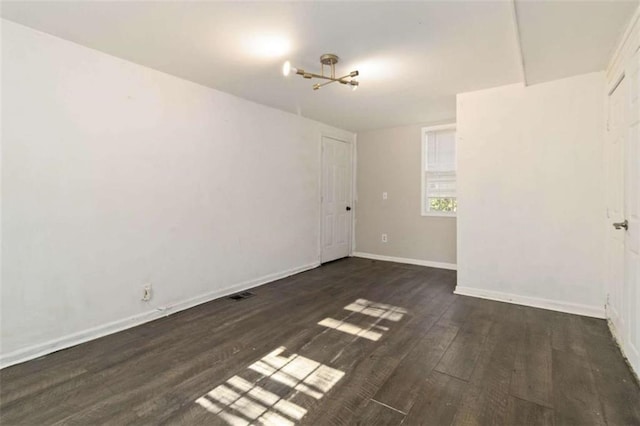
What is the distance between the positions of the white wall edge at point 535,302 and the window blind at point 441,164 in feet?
5.81

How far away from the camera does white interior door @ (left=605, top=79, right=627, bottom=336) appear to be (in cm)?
241

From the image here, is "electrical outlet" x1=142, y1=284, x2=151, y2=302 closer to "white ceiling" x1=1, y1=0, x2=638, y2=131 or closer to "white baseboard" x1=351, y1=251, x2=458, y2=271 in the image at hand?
"white ceiling" x1=1, y1=0, x2=638, y2=131

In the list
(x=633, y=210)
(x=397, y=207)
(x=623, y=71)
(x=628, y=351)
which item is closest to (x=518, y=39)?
(x=623, y=71)

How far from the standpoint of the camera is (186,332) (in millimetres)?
2674

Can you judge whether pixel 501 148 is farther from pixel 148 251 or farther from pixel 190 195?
pixel 148 251

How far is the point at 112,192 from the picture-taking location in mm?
2656

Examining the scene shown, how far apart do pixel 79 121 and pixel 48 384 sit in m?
1.86

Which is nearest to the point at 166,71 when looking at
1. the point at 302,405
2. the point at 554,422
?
the point at 302,405

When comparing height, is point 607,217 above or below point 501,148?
below

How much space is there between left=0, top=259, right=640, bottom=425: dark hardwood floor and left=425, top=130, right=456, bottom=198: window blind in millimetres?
2188

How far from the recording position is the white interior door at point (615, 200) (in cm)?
241

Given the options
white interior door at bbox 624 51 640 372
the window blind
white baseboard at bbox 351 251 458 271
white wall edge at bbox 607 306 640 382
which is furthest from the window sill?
white interior door at bbox 624 51 640 372

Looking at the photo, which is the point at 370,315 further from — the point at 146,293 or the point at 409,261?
the point at 409,261

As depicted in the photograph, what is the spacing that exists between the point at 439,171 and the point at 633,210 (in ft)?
9.49
